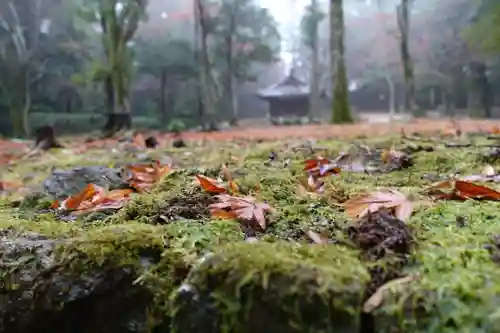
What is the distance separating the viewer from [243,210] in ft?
3.13

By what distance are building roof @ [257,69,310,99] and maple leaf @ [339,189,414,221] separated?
24949mm

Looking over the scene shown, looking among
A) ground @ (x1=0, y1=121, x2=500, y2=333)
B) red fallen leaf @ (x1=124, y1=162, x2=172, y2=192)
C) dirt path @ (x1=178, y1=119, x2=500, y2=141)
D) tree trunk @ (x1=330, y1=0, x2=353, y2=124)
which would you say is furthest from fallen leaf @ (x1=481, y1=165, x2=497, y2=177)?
tree trunk @ (x1=330, y1=0, x2=353, y2=124)

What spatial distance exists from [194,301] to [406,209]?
46cm

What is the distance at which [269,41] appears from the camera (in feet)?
80.5

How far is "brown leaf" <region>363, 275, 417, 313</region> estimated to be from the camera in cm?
58

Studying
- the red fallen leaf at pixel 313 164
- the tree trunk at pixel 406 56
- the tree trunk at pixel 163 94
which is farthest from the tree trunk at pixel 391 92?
the red fallen leaf at pixel 313 164

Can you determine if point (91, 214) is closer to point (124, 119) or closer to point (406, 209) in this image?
point (406, 209)

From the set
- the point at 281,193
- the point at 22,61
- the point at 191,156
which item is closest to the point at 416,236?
the point at 281,193

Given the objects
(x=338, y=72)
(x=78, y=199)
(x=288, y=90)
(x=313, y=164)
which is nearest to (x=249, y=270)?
(x=78, y=199)

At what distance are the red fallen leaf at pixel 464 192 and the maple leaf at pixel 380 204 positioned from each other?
15cm

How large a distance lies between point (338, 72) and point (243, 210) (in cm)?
958

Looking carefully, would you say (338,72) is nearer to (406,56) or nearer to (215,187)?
(406,56)

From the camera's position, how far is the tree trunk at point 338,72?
30.1 feet

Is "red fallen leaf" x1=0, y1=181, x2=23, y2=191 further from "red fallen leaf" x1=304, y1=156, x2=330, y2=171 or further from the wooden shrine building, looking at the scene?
the wooden shrine building
